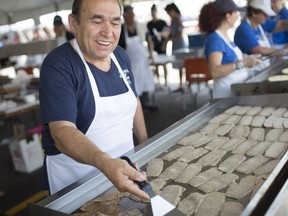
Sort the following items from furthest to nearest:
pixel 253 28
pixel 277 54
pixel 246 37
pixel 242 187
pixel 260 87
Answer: pixel 253 28, pixel 246 37, pixel 277 54, pixel 260 87, pixel 242 187

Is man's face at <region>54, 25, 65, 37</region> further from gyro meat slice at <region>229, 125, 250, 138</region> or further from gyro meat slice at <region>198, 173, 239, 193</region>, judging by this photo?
gyro meat slice at <region>198, 173, 239, 193</region>

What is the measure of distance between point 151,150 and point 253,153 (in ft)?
1.58

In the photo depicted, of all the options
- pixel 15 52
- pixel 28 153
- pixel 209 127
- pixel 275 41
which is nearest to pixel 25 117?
pixel 28 153

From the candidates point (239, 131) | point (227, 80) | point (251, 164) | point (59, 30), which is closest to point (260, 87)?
point (227, 80)

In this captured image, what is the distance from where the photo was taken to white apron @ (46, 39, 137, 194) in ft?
4.57

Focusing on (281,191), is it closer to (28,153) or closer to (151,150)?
(151,150)

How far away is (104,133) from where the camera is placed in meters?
1.44

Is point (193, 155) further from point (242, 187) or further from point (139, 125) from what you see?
point (139, 125)

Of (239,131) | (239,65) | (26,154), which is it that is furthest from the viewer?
(26,154)

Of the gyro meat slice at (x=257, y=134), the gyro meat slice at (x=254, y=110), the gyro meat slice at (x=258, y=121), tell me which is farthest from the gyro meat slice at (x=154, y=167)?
the gyro meat slice at (x=254, y=110)

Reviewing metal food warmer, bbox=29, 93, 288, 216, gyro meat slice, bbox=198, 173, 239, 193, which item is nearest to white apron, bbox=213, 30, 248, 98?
metal food warmer, bbox=29, 93, 288, 216

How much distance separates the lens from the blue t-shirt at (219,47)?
2398mm

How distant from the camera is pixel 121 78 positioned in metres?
1.51

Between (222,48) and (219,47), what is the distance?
1.4 inches
